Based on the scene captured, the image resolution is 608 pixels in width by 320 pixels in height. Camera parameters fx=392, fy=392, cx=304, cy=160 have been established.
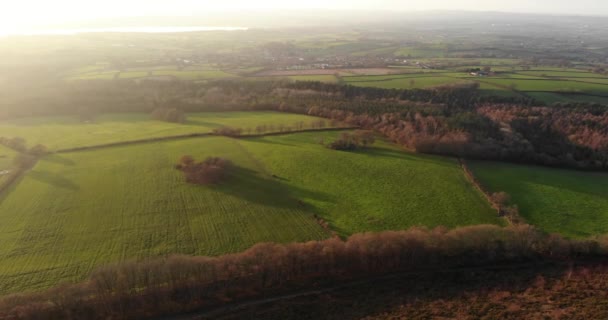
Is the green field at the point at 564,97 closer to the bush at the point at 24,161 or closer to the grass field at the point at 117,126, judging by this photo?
the grass field at the point at 117,126

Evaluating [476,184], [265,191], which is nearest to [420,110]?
[476,184]

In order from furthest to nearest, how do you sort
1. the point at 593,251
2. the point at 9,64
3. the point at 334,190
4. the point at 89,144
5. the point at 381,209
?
the point at 9,64, the point at 89,144, the point at 334,190, the point at 381,209, the point at 593,251

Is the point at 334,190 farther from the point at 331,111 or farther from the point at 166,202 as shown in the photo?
the point at 331,111

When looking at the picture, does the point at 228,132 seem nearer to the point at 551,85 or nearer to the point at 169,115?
the point at 169,115

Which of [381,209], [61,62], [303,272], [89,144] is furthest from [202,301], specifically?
[61,62]

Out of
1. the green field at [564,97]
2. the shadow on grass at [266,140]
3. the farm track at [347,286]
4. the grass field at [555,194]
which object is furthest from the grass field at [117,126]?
the green field at [564,97]
